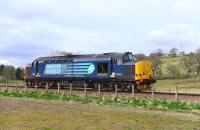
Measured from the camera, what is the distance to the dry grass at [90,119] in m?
19.4

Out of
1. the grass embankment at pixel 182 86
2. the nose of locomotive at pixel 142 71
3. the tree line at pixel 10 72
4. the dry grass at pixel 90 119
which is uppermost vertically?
the tree line at pixel 10 72

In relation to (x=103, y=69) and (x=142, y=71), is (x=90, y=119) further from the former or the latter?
(x=103, y=69)

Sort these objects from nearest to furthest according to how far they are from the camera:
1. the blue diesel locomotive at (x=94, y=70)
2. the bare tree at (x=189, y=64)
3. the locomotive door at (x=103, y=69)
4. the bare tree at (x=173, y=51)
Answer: the blue diesel locomotive at (x=94, y=70), the locomotive door at (x=103, y=69), the bare tree at (x=189, y=64), the bare tree at (x=173, y=51)

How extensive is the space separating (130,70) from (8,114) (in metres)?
22.6

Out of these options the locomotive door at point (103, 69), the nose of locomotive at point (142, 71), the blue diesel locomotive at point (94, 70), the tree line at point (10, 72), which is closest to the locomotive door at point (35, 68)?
the blue diesel locomotive at point (94, 70)

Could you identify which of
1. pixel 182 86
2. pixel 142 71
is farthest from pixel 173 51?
pixel 142 71

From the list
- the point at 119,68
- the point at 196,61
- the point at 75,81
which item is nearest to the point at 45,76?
the point at 75,81

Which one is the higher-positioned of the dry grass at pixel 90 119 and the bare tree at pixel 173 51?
the bare tree at pixel 173 51

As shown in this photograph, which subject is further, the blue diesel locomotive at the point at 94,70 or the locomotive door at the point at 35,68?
the locomotive door at the point at 35,68

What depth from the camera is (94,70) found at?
159 ft

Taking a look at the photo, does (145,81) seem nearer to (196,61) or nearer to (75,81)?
(75,81)

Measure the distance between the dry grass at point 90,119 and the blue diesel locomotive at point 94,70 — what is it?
17618 millimetres

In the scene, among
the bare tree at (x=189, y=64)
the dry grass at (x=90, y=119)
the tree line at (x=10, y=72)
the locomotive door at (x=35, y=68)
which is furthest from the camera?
the tree line at (x=10, y=72)

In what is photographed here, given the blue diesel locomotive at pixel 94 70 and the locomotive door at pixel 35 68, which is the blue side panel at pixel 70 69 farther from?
the locomotive door at pixel 35 68
